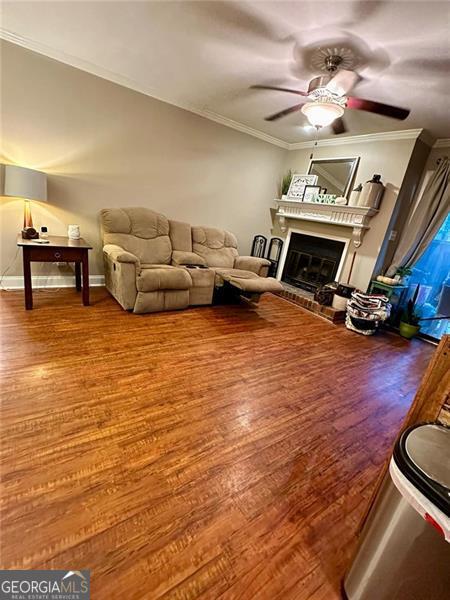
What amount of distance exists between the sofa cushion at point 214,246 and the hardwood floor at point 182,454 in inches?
64.9

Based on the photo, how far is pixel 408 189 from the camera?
12.5ft

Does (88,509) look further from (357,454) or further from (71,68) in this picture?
(71,68)

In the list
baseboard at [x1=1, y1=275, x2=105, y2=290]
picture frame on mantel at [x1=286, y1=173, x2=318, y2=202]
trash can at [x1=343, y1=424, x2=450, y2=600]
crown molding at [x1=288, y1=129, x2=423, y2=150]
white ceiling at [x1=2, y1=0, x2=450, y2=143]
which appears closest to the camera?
trash can at [x1=343, y1=424, x2=450, y2=600]

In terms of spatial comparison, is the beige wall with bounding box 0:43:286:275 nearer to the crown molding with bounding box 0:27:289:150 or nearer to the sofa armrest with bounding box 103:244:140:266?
the crown molding with bounding box 0:27:289:150

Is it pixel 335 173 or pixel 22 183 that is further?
pixel 335 173

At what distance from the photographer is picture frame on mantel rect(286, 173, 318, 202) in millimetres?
4648

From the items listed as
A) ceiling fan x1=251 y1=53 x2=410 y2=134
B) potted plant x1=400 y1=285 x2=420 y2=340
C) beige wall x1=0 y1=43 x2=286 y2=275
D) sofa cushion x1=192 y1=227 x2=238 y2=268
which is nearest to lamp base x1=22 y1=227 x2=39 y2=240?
beige wall x1=0 y1=43 x2=286 y2=275

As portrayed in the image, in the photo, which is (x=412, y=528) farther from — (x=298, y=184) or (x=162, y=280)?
(x=298, y=184)

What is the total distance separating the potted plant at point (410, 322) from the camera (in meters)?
3.80

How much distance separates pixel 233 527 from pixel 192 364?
1.26 metres

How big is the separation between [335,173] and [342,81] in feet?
6.61

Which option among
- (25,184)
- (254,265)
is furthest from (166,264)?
(25,184)

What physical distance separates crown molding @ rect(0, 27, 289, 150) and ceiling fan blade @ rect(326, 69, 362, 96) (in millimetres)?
2046

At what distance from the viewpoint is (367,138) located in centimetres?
391
